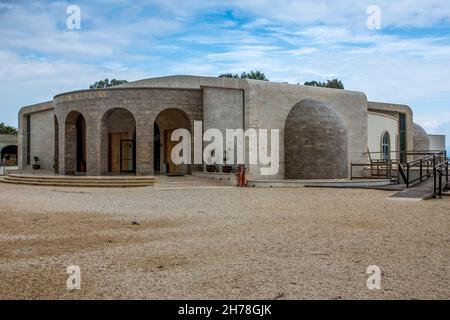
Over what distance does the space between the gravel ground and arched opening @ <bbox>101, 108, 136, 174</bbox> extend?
45.0 feet

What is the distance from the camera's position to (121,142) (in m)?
25.1

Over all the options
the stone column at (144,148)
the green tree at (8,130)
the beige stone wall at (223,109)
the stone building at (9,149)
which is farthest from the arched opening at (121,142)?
the green tree at (8,130)

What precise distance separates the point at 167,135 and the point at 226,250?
18.7m

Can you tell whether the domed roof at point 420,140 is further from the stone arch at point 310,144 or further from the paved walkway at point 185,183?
the paved walkway at point 185,183

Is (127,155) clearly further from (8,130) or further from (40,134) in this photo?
(8,130)

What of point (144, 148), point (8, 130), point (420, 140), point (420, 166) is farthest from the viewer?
point (8, 130)

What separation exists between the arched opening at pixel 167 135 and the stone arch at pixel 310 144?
19.2 feet

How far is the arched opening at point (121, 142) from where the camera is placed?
81.3 feet

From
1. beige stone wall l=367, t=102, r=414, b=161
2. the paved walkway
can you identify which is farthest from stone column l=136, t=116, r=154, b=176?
beige stone wall l=367, t=102, r=414, b=161

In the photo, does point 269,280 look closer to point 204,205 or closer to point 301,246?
point 301,246

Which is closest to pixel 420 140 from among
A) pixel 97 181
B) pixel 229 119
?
pixel 229 119

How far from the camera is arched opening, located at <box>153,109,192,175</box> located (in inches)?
934

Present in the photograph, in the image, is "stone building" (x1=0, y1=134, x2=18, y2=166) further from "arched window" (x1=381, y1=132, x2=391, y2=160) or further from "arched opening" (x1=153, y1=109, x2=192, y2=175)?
"arched window" (x1=381, y1=132, x2=391, y2=160)
